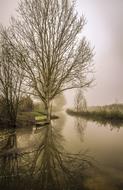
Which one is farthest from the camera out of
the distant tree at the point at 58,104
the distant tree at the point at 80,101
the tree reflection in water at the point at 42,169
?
the distant tree at the point at 58,104

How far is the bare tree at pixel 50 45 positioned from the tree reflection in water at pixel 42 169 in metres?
6.19

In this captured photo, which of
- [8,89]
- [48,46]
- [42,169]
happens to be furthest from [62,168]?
[48,46]

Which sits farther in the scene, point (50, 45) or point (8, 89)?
point (50, 45)

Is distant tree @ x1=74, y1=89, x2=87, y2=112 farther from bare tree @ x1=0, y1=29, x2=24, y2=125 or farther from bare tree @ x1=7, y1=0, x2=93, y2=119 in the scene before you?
bare tree @ x1=0, y1=29, x2=24, y2=125

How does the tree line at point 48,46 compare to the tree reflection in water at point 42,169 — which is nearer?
the tree reflection in water at point 42,169

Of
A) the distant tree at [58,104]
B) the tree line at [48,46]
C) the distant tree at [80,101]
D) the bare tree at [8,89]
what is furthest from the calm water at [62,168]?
the distant tree at [58,104]

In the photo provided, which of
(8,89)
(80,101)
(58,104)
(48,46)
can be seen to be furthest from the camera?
(58,104)

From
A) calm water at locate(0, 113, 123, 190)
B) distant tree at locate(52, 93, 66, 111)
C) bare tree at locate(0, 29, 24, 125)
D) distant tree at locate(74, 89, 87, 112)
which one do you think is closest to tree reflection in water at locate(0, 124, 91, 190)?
calm water at locate(0, 113, 123, 190)

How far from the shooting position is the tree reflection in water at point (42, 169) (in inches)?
89.0

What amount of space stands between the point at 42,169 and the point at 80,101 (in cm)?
1367

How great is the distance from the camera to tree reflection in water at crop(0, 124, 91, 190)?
2261mm

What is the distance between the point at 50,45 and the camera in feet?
33.1

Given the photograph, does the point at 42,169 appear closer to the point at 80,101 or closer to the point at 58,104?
Answer: the point at 80,101

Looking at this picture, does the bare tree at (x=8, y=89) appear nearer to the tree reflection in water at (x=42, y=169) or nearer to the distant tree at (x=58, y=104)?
the tree reflection in water at (x=42, y=169)
